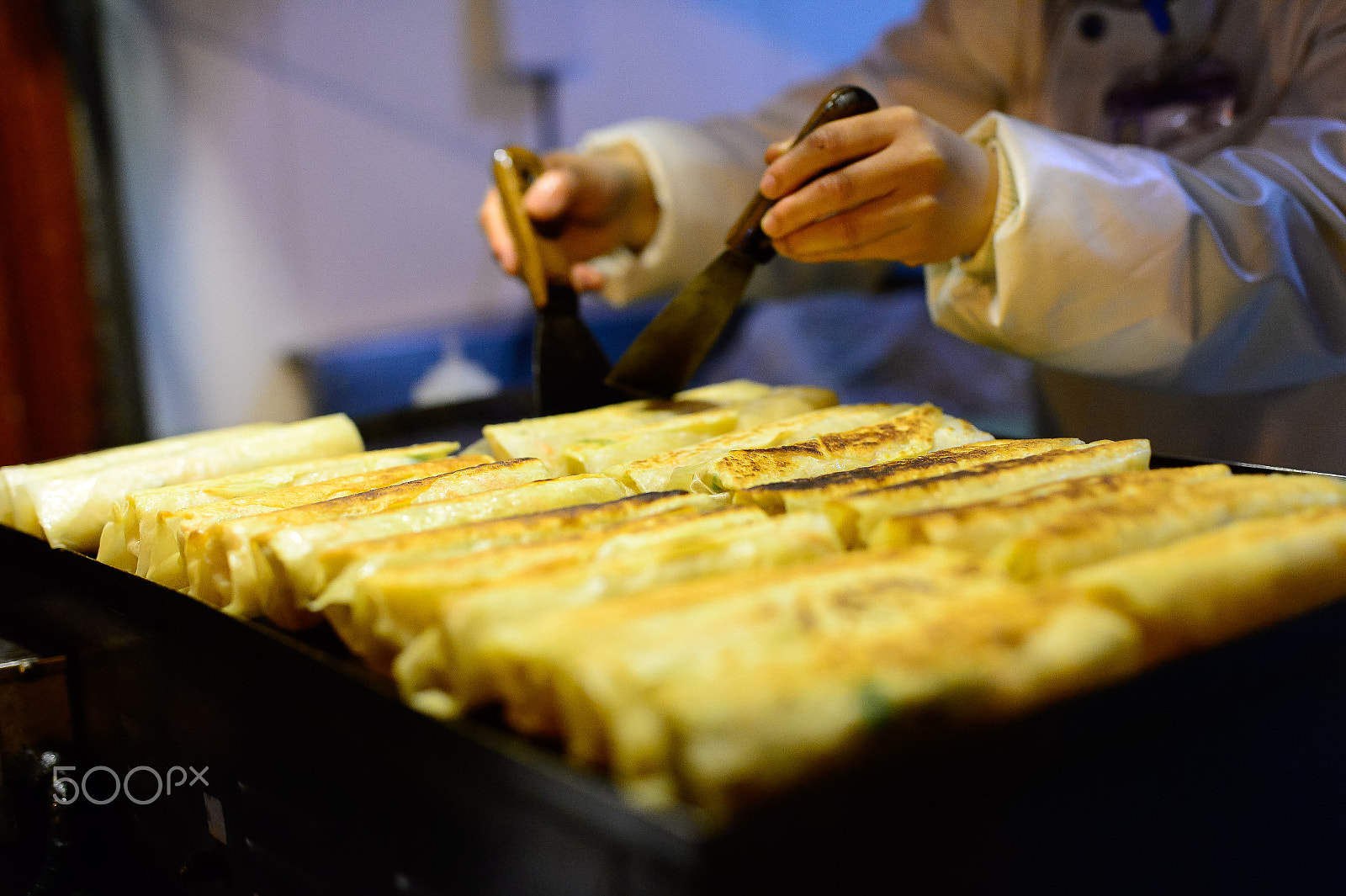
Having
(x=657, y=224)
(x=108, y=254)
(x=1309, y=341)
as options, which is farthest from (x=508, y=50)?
(x=1309, y=341)

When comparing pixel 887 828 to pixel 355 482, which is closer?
pixel 887 828

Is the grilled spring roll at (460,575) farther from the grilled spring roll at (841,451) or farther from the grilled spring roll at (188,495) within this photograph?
the grilled spring roll at (188,495)

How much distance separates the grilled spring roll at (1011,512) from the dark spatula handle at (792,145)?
816 mm

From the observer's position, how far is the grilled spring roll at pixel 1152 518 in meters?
0.92

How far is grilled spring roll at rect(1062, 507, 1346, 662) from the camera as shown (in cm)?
82

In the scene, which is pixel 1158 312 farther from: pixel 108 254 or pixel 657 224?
pixel 108 254

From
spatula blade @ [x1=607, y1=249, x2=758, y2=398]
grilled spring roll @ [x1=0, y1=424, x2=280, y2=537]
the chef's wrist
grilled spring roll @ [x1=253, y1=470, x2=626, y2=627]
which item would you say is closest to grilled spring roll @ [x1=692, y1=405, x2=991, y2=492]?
grilled spring roll @ [x1=253, y1=470, x2=626, y2=627]

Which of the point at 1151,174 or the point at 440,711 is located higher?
the point at 1151,174

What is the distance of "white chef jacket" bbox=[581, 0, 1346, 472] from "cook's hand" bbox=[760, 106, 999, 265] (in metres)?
0.07

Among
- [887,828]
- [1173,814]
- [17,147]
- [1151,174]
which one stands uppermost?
[17,147]

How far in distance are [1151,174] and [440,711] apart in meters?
1.62

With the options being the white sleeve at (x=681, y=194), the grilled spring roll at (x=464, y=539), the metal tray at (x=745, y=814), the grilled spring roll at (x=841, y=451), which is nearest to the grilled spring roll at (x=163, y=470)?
the metal tray at (x=745, y=814)

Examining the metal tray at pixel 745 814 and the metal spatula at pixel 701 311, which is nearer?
the metal tray at pixel 745 814

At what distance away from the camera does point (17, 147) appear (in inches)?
127
